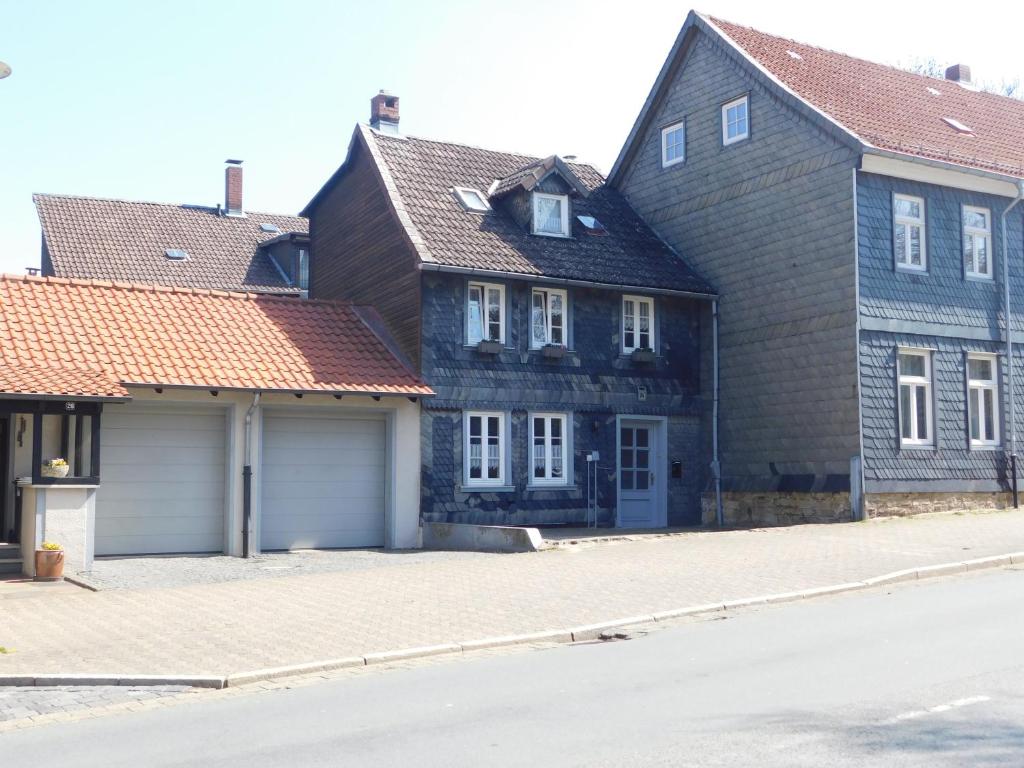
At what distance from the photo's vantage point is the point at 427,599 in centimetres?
1339

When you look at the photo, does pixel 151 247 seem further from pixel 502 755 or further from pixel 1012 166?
pixel 502 755

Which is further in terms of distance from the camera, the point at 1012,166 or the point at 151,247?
the point at 151,247

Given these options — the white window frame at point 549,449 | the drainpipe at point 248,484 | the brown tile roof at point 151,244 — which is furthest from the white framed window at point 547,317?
the brown tile roof at point 151,244

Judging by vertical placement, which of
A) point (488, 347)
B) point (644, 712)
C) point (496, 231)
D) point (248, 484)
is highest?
point (496, 231)

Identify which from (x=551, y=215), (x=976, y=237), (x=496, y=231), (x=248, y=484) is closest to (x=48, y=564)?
(x=248, y=484)

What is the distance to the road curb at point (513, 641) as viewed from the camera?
935cm

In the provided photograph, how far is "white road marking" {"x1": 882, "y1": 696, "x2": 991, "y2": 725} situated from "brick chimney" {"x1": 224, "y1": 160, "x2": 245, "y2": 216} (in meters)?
36.4

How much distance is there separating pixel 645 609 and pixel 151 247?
26.8m

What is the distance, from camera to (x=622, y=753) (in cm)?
657

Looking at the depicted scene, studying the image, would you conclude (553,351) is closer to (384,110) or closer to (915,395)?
(915,395)

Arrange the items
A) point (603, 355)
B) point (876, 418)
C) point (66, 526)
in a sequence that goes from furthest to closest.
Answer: point (603, 355)
point (876, 418)
point (66, 526)

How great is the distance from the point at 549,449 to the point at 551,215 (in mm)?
4869

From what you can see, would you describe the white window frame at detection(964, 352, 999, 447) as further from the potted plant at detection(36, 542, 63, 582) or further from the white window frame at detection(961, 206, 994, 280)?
the potted plant at detection(36, 542, 63, 582)

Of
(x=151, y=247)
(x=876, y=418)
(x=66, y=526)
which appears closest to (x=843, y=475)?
(x=876, y=418)
